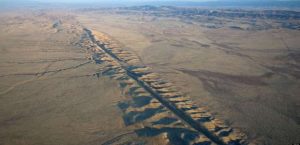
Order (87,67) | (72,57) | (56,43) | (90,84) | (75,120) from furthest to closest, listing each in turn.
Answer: (56,43) < (72,57) < (87,67) < (90,84) < (75,120)

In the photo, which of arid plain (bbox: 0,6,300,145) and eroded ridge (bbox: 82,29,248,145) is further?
arid plain (bbox: 0,6,300,145)

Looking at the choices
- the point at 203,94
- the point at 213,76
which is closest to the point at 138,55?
the point at 213,76

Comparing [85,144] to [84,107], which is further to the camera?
[84,107]

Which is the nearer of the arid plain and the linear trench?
the linear trench

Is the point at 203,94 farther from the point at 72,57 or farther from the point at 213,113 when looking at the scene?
the point at 72,57

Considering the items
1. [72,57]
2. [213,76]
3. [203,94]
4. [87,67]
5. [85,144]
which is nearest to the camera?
[85,144]

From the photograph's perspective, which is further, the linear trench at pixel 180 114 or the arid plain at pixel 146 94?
the arid plain at pixel 146 94
